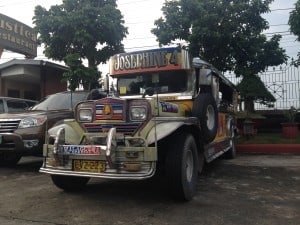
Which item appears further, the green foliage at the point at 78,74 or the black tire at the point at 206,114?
the green foliage at the point at 78,74

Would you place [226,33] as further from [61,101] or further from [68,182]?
[68,182]

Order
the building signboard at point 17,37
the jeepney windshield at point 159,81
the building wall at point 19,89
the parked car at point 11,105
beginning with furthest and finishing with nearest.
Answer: the building wall at point 19,89 < the building signboard at point 17,37 < the parked car at point 11,105 < the jeepney windshield at point 159,81

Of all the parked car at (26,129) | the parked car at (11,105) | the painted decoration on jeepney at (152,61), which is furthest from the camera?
the parked car at (11,105)

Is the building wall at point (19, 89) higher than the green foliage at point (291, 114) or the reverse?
higher

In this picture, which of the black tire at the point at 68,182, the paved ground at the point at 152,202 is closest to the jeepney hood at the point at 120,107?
the black tire at the point at 68,182

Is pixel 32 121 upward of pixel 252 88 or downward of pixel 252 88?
downward

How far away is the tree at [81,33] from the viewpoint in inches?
537

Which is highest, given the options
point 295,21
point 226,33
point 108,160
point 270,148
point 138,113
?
point 295,21

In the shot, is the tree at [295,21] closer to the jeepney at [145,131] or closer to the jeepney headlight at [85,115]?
the jeepney at [145,131]

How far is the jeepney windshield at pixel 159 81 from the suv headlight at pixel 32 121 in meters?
1.82

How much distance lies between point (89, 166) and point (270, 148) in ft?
25.2

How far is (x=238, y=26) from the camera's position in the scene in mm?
13414

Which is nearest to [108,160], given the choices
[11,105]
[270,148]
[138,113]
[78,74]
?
[138,113]

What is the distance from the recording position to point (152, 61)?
21.7 ft
